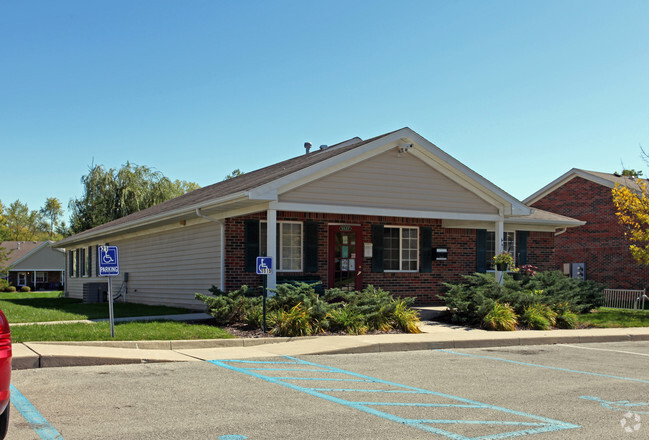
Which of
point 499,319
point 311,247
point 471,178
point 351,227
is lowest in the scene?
point 499,319

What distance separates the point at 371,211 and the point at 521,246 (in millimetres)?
8019

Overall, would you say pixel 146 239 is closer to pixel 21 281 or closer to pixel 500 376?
pixel 500 376

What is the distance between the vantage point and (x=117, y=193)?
127 feet

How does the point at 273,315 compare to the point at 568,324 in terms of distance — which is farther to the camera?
the point at 568,324

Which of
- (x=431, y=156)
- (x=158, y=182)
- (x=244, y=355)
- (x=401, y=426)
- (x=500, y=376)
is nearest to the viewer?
(x=401, y=426)

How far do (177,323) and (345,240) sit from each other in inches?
246

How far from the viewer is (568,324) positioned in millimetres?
15758

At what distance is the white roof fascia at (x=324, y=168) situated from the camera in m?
14.5

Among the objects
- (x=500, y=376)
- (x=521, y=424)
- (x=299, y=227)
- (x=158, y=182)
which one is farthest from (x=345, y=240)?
(x=158, y=182)

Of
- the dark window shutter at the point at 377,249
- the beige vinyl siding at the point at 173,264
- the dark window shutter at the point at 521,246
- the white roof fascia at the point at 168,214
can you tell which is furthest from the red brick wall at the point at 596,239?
the white roof fascia at the point at 168,214

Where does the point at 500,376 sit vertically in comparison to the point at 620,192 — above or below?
below

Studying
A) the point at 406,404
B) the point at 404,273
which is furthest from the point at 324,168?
the point at 406,404

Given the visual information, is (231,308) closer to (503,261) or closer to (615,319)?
(503,261)

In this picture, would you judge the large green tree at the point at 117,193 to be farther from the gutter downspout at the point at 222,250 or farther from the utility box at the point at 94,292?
the gutter downspout at the point at 222,250
